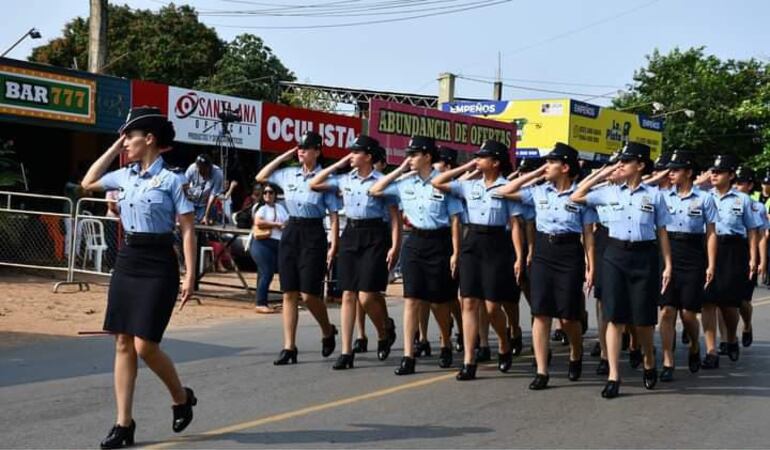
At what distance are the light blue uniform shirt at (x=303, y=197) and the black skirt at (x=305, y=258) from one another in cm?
8

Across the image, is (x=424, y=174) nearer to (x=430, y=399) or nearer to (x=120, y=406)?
(x=430, y=399)

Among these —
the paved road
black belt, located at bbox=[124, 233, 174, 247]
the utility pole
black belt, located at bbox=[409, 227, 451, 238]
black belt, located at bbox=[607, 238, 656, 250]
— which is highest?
the utility pole

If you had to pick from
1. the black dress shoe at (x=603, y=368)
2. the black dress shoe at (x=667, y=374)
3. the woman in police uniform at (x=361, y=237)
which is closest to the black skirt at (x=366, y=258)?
the woman in police uniform at (x=361, y=237)

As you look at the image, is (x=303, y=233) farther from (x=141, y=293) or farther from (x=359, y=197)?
(x=141, y=293)

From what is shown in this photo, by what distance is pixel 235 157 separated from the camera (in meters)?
20.9

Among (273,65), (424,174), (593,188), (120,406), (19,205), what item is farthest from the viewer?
(273,65)

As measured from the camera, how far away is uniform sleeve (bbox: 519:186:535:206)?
8.70 meters

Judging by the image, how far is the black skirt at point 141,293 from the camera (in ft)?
19.3

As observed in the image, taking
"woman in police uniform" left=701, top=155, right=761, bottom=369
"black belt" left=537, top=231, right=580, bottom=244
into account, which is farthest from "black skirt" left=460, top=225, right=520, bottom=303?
"woman in police uniform" left=701, top=155, right=761, bottom=369

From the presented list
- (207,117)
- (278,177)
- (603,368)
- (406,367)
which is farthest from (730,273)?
(207,117)

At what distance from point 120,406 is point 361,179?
143 inches

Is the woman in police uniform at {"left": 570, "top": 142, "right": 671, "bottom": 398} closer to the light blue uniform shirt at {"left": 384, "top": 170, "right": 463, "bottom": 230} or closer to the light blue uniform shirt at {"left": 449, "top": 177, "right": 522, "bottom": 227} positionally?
the light blue uniform shirt at {"left": 449, "top": 177, "right": 522, "bottom": 227}

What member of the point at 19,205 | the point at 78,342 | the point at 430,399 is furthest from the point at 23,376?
the point at 19,205

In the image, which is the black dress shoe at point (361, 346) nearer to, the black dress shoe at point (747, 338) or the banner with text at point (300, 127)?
the black dress shoe at point (747, 338)
